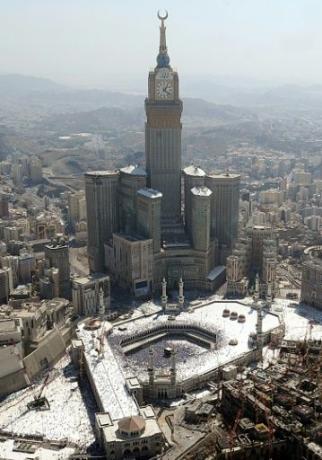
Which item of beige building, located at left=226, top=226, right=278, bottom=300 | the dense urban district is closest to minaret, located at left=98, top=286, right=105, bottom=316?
the dense urban district

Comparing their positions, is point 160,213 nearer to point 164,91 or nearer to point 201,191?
point 201,191

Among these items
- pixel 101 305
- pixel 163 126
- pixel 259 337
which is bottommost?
pixel 259 337

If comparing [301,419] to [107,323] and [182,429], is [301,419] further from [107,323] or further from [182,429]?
[107,323]

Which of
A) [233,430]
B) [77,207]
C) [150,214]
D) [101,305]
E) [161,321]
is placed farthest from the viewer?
[77,207]

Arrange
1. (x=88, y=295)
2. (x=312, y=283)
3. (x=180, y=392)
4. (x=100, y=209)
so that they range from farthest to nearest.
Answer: (x=100, y=209)
(x=312, y=283)
(x=88, y=295)
(x=180, y=392)

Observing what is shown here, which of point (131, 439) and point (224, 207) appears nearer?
point (131, 439)

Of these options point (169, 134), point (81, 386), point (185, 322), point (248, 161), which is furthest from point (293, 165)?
point (81, 386)

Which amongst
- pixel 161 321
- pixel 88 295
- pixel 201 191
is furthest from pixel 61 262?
pixel 201 191
